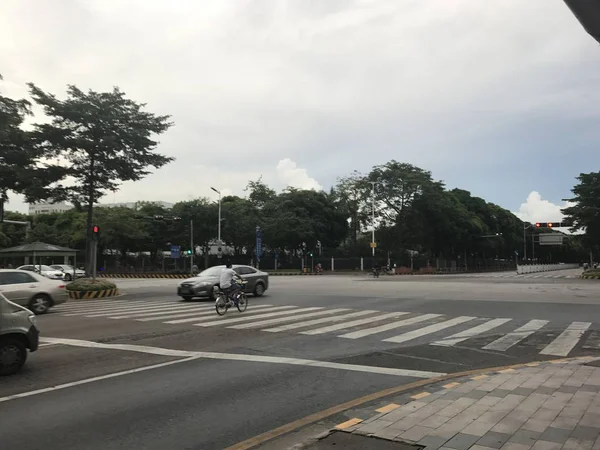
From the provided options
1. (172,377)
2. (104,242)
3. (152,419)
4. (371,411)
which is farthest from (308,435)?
(104,242)

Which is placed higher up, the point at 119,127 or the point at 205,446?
the point at 119,127

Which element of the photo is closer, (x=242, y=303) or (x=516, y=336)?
(x=516, y=336)

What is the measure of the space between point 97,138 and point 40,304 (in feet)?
35.7

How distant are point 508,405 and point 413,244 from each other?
199 feet

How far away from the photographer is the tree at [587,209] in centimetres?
4516

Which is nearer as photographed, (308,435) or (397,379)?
(308,435)

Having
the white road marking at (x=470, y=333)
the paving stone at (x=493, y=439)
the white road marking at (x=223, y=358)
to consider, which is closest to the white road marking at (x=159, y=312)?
the white road marking at (x=223, y=358)

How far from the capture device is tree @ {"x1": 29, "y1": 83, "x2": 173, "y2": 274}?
76.9 feet

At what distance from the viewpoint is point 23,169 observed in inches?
912

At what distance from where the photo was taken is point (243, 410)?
18.2ft

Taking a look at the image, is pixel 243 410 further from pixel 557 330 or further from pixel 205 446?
pixel 557 330

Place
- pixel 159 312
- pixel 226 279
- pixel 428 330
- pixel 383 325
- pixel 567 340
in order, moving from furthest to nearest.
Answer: pixel 159 312 < pixel 226 279 < pixel 383 325 < pixel 428 330 < pixel 567 340

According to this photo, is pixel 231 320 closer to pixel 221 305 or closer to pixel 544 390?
pixel 221 305

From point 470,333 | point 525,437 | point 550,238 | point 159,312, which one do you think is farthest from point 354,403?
point 550,238
